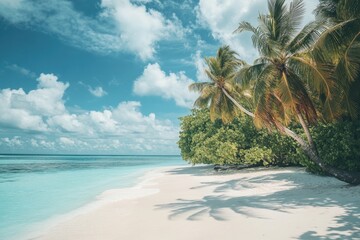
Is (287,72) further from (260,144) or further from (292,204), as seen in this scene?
(260,144)

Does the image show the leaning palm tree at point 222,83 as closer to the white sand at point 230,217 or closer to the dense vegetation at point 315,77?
the dense vegetation at point 315,77

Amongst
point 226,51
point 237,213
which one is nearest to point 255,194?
point 237,213

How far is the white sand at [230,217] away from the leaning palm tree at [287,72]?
2.75 m

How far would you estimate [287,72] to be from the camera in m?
12.6

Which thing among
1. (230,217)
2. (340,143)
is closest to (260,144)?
(340,143)

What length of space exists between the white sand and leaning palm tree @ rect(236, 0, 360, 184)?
2.75 metres

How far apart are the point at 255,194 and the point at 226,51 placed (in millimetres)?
11233

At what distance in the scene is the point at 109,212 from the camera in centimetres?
1079

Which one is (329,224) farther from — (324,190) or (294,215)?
(324,190)

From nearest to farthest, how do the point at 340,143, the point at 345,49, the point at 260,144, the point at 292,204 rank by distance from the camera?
the point at 292,204
the point at 345,49
the point at 340,143
the point at 260,144

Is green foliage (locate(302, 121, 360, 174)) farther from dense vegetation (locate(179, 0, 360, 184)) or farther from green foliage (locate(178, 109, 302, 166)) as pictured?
green foliage (locate(178, 109, 302, 166))

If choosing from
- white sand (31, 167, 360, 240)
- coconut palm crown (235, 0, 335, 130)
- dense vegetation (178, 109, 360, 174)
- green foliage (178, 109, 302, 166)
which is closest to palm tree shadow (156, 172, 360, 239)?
white sand (31, 167, 360, 240)

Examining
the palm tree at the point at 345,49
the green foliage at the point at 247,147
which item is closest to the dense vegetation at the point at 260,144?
the green foliage at the point at 247,147

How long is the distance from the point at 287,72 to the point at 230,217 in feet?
23.5
